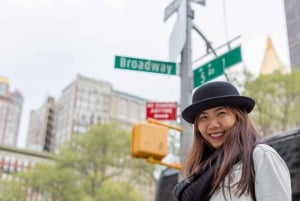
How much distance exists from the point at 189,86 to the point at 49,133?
255 ft

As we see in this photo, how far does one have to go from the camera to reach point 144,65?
510 centimetres

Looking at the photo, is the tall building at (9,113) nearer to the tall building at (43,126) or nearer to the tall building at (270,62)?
the tall building at (43,126)

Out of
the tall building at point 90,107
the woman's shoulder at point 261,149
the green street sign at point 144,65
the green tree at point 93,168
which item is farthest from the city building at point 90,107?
the woman's shoulder at point 261,149

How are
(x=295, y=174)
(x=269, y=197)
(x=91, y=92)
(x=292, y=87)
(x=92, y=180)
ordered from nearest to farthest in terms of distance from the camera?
(x=269, y=197) < (x=295, y=174) < (x=292, y=87) < (x=92, y=180) < (x=91, y=92)

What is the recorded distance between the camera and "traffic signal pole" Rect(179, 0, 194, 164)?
4.58 metres

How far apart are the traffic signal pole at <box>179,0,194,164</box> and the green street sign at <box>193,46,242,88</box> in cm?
16

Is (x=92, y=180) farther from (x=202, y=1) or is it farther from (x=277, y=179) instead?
(x=277, y=179)

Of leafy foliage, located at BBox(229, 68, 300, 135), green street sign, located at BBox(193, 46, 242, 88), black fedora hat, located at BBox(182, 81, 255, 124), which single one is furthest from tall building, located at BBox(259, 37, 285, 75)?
black fedora hat, located at BBox(182, 81, 255, 124)

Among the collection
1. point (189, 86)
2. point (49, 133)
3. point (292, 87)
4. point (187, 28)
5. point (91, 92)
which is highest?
point (91, 92)

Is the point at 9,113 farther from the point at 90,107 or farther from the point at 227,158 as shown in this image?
the point at 227,158

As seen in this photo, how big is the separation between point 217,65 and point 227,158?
3579mm

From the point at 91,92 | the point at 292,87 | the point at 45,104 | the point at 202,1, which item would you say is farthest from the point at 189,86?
the point at 45,104

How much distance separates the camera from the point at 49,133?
79.5 metres

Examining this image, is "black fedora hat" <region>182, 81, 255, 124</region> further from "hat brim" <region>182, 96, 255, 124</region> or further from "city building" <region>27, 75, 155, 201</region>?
"city building" <region>27, 75, 155, 201</region>
